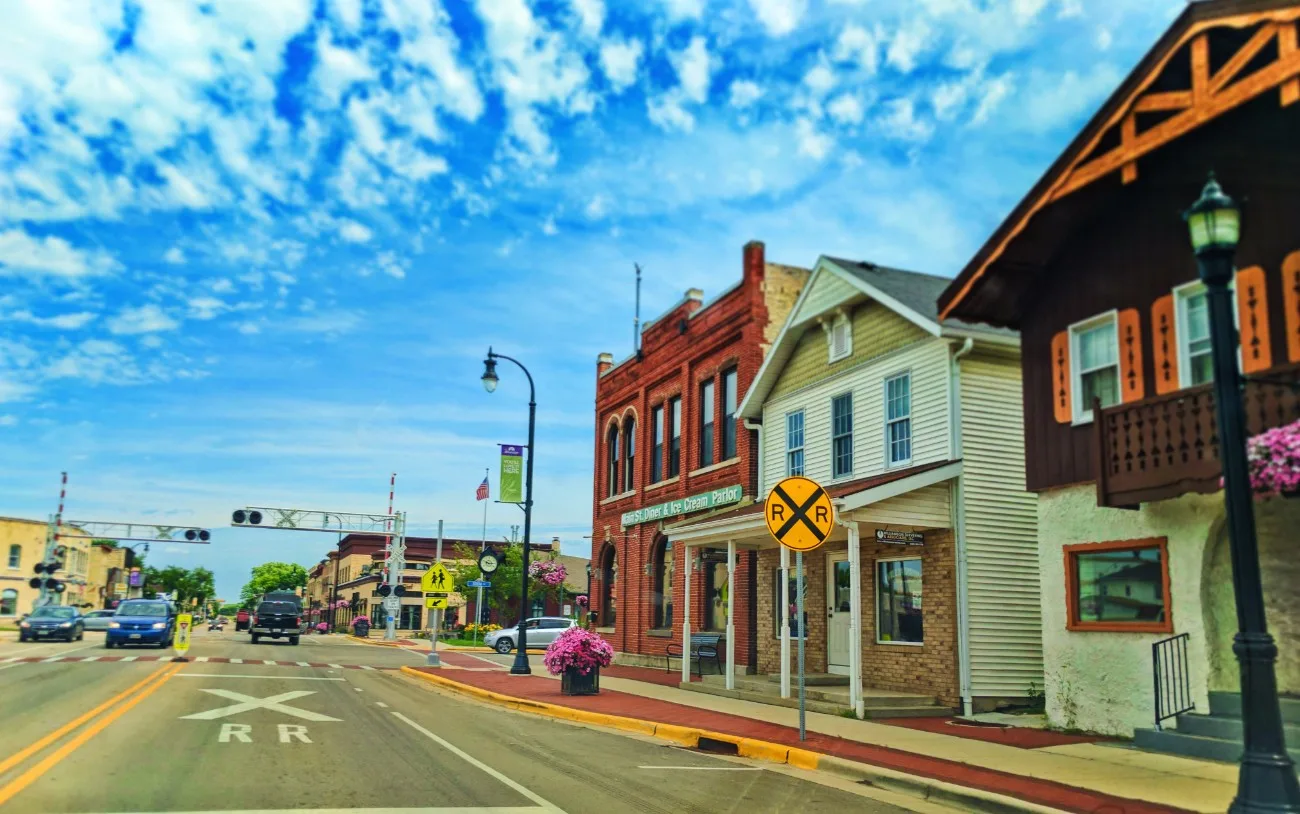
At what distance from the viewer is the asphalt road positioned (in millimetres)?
8461

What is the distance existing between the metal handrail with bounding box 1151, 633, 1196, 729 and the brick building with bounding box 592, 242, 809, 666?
10685mm

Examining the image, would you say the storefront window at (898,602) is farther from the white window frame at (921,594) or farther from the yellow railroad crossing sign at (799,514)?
the yellow railroad crossing sign at (799,514)

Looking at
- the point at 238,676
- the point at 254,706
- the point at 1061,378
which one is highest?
the point at 1061,378

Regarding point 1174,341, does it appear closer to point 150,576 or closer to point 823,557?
point 823,557

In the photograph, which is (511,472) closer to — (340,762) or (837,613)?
(837,613)

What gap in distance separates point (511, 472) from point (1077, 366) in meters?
19.0

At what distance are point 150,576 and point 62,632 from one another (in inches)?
4753

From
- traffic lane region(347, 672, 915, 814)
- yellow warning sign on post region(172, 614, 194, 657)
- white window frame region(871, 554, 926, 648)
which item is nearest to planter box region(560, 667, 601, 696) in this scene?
traffic lane region(347, 672, 915, 814)

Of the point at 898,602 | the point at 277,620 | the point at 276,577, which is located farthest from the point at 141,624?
the point at 276,577

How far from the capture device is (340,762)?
10438 mm

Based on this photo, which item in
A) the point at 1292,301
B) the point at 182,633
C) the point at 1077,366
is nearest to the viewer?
the point at 1292,301

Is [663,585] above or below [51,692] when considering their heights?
above

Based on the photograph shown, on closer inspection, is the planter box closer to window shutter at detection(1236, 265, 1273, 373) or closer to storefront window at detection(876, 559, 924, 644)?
storefront window at detection(876, 559, 924, 644)

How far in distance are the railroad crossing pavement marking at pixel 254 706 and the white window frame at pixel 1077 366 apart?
1126 centimetres
